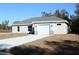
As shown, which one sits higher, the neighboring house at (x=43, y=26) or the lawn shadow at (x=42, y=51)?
the neighboring house at (x=43, y=26)

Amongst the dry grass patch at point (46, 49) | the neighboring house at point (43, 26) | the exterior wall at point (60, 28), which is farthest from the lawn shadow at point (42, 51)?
the exterior wall at point (60, 28)

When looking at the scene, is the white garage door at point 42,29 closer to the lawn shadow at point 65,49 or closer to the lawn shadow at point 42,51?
the lawn shadow at point 65,49

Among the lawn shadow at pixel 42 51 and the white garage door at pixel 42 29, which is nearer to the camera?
the lawn shadow at pixel 42 51

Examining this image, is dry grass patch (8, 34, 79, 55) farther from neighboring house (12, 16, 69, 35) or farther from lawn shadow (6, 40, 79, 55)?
neighboring house (12, 16, 69, 35)

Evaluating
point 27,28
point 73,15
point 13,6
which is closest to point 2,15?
point 13,6

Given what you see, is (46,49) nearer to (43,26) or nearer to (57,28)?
(57,28)

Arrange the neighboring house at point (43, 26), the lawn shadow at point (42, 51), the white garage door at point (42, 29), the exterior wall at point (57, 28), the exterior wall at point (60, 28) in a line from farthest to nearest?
the neighboring house at point (43, 26) < the exterior wall at point (60, 28) < the exterior wall at point (57, 28) < the white garage door at point (42, 29) < the lawn shadow at point (42, 51)

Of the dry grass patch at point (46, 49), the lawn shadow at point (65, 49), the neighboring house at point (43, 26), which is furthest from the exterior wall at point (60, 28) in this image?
the lawn shadow at point (65, 49)

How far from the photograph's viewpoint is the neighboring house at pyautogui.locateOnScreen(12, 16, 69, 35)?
23.1m

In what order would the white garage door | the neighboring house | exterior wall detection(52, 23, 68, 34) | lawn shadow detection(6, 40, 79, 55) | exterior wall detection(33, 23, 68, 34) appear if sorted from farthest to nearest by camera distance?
1. the neighboring house
2. exterior wall detection(52, 23, 68, 34)
3. exterior wall detection(33, 23, 68, 34)
4. the white garage door
5. lawn shadow detection(6, 40, 79, 55)

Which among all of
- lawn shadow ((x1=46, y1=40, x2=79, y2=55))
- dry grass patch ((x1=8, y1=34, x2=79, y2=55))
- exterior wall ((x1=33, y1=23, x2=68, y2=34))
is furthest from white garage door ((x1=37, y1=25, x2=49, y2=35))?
lawn shadow ((x1=46, y1=40, x2=79, y2=55))

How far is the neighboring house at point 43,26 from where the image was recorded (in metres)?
23.1

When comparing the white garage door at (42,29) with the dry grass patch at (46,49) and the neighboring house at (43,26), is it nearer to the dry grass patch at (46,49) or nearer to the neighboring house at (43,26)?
the neighboring house at (43,26)

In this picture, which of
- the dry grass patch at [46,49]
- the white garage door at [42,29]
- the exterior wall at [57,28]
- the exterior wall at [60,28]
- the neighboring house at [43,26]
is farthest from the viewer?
the neighboring house at [43,26]
